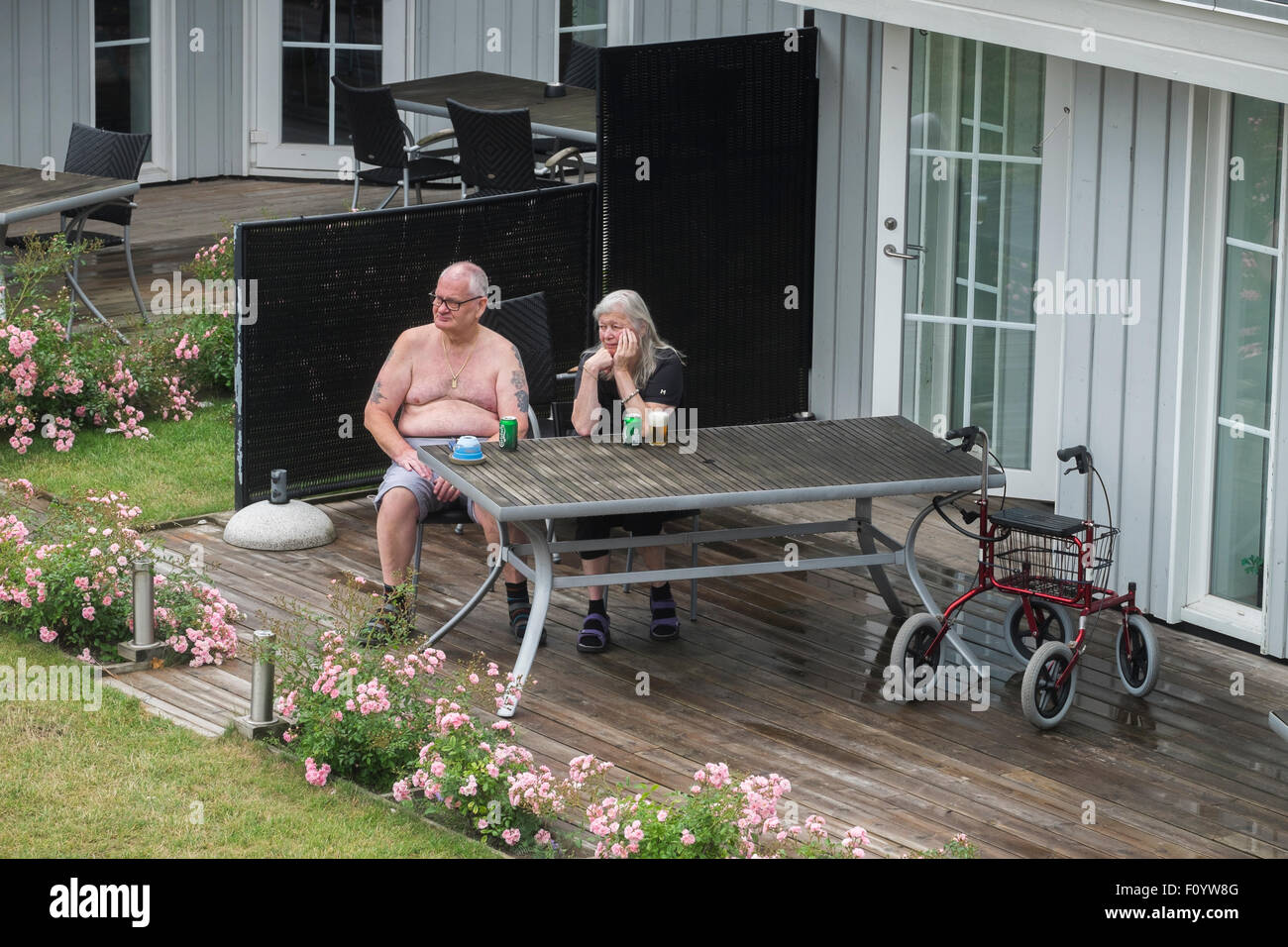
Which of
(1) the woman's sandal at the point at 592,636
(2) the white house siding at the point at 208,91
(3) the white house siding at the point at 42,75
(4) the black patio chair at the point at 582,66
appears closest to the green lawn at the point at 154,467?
(1) the woman's sandal at the point at 592,636

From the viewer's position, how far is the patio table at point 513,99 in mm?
9797

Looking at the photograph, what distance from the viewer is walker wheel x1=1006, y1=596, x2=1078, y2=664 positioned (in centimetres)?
583

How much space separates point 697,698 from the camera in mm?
5602

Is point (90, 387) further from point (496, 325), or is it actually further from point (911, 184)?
point (911, 184)

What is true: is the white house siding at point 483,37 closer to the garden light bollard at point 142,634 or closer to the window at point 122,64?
the window at point 122,64

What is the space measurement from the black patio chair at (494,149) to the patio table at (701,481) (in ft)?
12.1

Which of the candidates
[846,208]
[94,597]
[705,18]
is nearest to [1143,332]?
[846,208]

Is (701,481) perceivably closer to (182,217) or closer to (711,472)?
(711,472)

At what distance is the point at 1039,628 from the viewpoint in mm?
5836

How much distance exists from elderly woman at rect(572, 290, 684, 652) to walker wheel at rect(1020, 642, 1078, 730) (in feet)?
4.15

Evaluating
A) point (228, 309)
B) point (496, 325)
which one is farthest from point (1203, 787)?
point (228, 309)

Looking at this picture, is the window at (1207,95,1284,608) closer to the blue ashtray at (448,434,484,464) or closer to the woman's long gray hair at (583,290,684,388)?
the woman's long gray hair at (583,290,684,388)

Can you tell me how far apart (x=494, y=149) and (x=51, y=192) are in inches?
86.5
